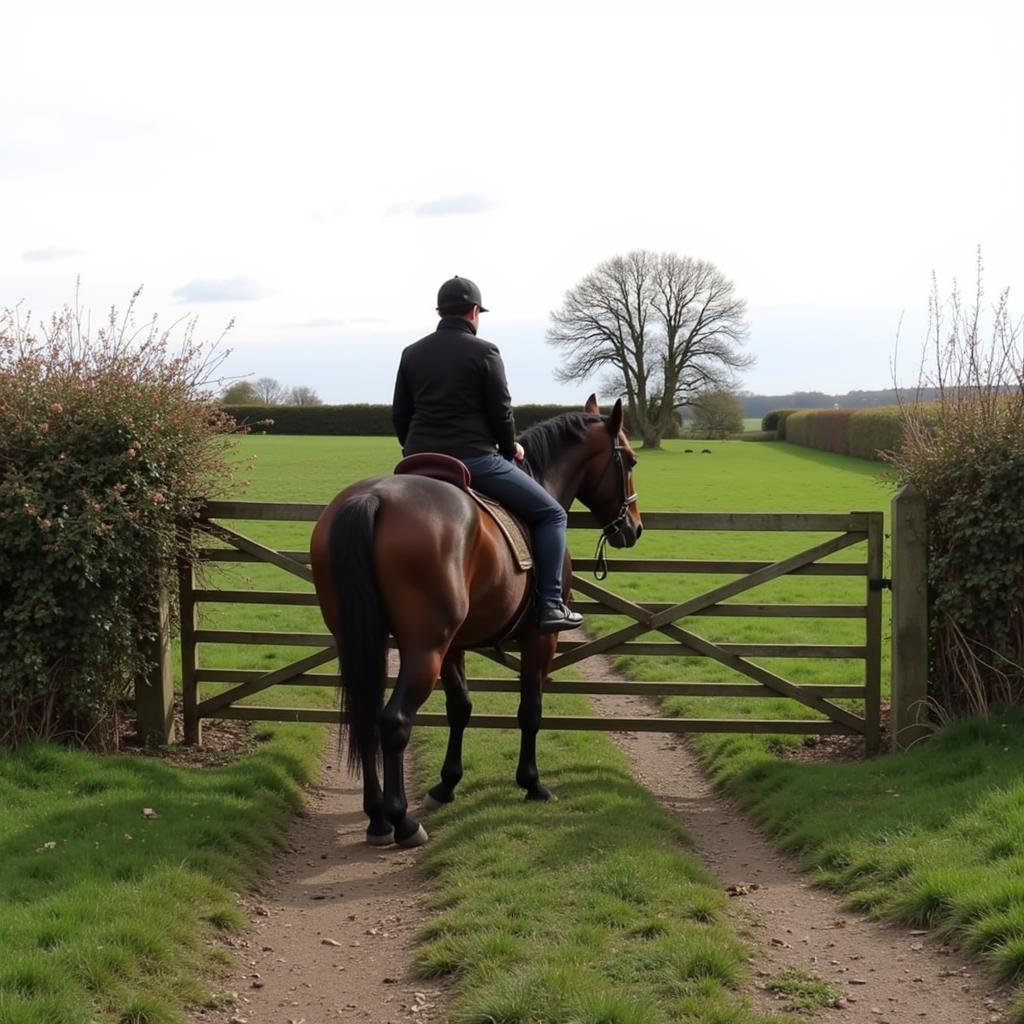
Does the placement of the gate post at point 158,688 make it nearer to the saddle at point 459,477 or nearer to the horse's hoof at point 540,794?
the saddle at point 459,477

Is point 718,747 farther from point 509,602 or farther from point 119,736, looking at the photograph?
point 119,736

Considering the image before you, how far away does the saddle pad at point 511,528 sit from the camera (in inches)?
305

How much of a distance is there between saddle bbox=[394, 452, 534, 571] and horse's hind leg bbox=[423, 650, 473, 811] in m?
0.97

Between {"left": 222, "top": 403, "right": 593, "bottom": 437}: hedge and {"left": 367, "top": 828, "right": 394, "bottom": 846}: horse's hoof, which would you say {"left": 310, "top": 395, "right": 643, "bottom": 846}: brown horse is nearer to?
{"left": 367, "top": 828, "right": 394, "bottom": 846}: horse's hoof

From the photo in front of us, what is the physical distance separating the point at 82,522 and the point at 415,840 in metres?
3.38

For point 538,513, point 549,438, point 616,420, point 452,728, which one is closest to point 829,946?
point 452,728

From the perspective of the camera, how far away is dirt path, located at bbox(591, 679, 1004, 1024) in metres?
5.09

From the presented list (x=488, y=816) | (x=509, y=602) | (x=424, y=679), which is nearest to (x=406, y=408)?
(x=509, y=602)

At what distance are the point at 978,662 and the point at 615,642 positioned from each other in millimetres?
2779

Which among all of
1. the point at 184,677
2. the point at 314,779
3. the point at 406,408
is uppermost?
the point at 406,408

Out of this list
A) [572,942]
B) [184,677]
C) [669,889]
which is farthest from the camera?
[184,677]

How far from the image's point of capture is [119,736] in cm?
925

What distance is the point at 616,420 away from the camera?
9188 millimetres

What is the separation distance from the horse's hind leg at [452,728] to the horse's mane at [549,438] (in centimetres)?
155
